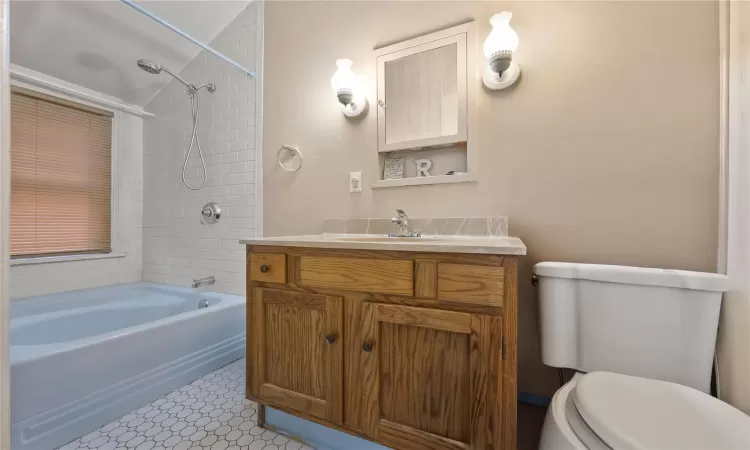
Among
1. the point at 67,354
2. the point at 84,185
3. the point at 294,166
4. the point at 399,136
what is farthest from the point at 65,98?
the point at 399,136

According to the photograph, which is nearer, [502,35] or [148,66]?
[502,35]

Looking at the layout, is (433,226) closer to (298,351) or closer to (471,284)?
(471,284)

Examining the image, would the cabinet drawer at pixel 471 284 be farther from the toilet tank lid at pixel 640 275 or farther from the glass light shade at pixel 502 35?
the glass light shade at pixel 502 35

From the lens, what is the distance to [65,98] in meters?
2.27

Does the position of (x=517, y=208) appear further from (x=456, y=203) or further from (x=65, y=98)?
(x=65, y=98)

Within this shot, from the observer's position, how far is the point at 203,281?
2.33 meters

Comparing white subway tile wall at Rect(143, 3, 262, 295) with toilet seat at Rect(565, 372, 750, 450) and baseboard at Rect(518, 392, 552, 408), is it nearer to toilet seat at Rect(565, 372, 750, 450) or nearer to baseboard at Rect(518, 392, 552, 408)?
baseboard at Rect(518, 392, 552, 408)

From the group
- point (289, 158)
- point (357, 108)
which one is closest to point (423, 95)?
point (357, 108)

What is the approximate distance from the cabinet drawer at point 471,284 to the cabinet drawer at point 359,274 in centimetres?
11

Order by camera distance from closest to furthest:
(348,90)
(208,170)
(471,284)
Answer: (471,284), (348,90), (208,170)

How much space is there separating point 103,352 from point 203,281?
3.19 ft

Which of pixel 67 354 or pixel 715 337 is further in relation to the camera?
pixel 67 354

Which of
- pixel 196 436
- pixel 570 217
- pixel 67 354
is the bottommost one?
pixel 196 436

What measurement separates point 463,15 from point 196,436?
2.26 metres
